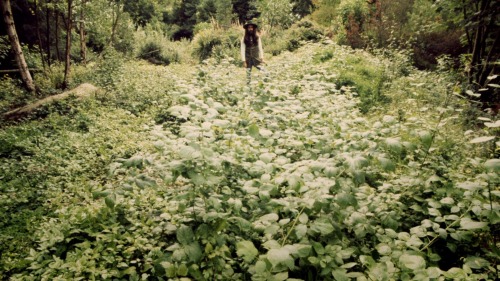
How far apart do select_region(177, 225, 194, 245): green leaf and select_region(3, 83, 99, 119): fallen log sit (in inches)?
275

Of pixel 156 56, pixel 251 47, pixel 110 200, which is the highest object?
pixel 251 47

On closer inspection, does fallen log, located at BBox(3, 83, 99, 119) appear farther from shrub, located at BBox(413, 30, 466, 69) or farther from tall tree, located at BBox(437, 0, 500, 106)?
shrub, located at BBox(413, 30, 466, 69)

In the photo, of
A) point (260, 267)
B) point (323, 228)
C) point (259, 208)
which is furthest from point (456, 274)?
point (259, 208)

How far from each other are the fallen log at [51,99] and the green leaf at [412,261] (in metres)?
8.28

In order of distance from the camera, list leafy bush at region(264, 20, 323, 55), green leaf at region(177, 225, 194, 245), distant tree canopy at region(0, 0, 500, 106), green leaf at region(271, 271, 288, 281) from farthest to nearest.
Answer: leafy bush at region(264, 20, 323, 55) → distant tree canopy at region(0, 0, 500, 106) → green leaf at region(177, 225, 194, 245) → green leaf at region(271, 271, 288, 281)

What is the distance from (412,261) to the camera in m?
1.93

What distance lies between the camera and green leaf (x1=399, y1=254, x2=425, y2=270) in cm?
187

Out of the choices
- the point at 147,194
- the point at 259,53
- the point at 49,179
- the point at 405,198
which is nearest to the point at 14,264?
the point at 147,194

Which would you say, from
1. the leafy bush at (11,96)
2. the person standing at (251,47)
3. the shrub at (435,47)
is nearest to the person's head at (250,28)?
the person standing at (251,47)

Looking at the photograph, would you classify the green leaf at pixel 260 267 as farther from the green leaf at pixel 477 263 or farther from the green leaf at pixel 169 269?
the green leaf at pixel 477 263

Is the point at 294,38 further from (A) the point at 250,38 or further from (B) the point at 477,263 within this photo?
(B) the point at 477,263

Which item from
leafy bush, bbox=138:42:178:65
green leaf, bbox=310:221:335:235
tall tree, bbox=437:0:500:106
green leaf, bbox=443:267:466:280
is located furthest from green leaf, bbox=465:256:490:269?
leafy bush, bbox=138:42:178:65

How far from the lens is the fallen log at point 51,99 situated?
23.0 feet

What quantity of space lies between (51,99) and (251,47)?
5.56 metres
